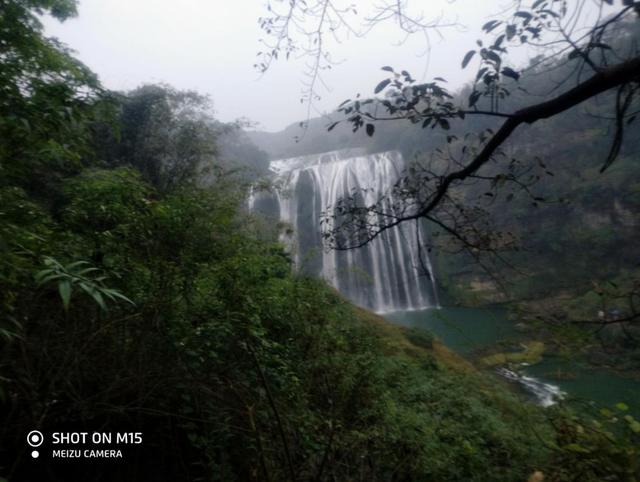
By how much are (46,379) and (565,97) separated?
264 cm

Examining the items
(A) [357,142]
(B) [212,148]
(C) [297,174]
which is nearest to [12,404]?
(B) [212,148]

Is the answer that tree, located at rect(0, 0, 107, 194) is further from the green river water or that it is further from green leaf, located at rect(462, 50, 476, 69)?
the green river water

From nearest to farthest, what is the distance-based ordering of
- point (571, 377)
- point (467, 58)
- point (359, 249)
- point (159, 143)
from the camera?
point (467, 58) → point (571, 377) → point (159, 143) → point (359, 249)

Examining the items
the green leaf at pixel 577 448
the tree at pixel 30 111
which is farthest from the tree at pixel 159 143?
the green leaf at pixel 577 448

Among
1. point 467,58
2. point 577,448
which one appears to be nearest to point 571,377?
point 577,448

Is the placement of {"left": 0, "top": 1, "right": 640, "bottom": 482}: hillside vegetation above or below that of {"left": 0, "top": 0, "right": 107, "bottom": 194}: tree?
below

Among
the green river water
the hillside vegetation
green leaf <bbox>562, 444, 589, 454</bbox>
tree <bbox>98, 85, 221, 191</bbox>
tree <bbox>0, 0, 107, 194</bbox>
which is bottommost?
the green river water

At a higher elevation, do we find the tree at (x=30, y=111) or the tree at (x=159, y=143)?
the tree at (x=159, y=143)

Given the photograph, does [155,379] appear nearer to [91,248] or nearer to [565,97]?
[91,248]

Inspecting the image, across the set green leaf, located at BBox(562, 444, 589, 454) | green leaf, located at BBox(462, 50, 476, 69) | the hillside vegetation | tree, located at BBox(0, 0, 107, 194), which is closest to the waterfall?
A: the hillside vegetation

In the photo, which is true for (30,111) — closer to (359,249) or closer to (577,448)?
(577,448)

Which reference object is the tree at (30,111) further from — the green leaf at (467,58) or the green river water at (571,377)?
the green river water at (571,377)

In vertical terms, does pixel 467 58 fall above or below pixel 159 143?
below

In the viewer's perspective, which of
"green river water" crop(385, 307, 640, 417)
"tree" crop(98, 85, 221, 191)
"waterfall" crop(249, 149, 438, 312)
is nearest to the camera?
"green river water" crop(385, 307, 640, 417)
